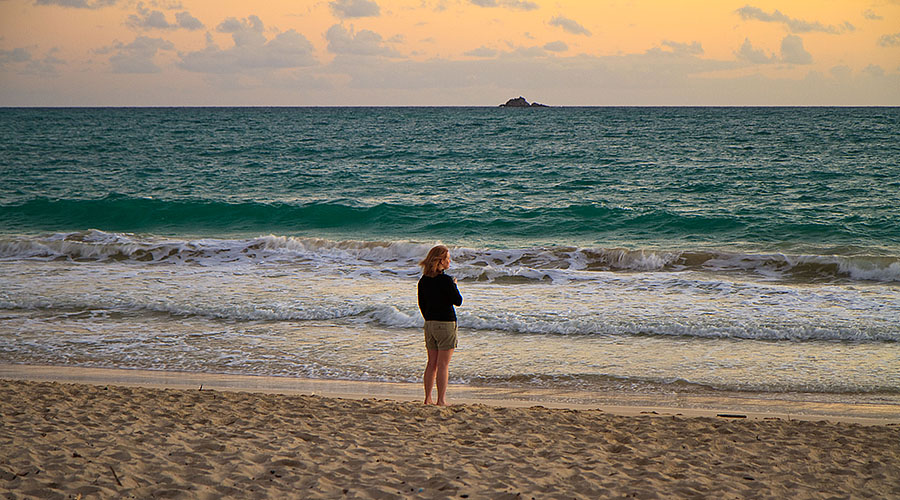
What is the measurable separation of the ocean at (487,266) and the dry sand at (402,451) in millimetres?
1525

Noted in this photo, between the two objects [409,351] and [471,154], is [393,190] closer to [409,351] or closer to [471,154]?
[471,154]

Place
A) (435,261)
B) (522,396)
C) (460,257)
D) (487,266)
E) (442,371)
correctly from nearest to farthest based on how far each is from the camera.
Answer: (435,261) → (442,371) → (522,396) → (487,266) → (460,257)

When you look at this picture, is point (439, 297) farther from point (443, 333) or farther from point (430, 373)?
point (430, 373)

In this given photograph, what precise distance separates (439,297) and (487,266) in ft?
27.2

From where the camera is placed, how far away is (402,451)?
4914mm

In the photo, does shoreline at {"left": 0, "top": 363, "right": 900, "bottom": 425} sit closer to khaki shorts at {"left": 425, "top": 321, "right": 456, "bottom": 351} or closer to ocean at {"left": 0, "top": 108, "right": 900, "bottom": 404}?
ocean at {"left": 0, "top": 108, "right": 900, "bottom": 404}

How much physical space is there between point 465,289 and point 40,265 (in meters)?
8.98

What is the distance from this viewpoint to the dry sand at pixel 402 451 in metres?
4.25

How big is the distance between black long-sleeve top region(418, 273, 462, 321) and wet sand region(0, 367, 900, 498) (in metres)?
0.82

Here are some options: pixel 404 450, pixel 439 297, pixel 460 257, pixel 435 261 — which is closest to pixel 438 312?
pixel 439 297

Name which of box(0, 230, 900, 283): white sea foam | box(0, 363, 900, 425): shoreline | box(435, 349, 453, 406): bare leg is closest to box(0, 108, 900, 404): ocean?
box(0, 230, 900, 283): white sea foam

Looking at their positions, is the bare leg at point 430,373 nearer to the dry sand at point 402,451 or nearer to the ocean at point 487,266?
the dry sand at point 402,451

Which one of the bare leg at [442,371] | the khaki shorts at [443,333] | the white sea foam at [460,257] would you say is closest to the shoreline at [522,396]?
the bare leg at [442,371]

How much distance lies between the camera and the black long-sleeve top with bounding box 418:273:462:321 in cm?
616
